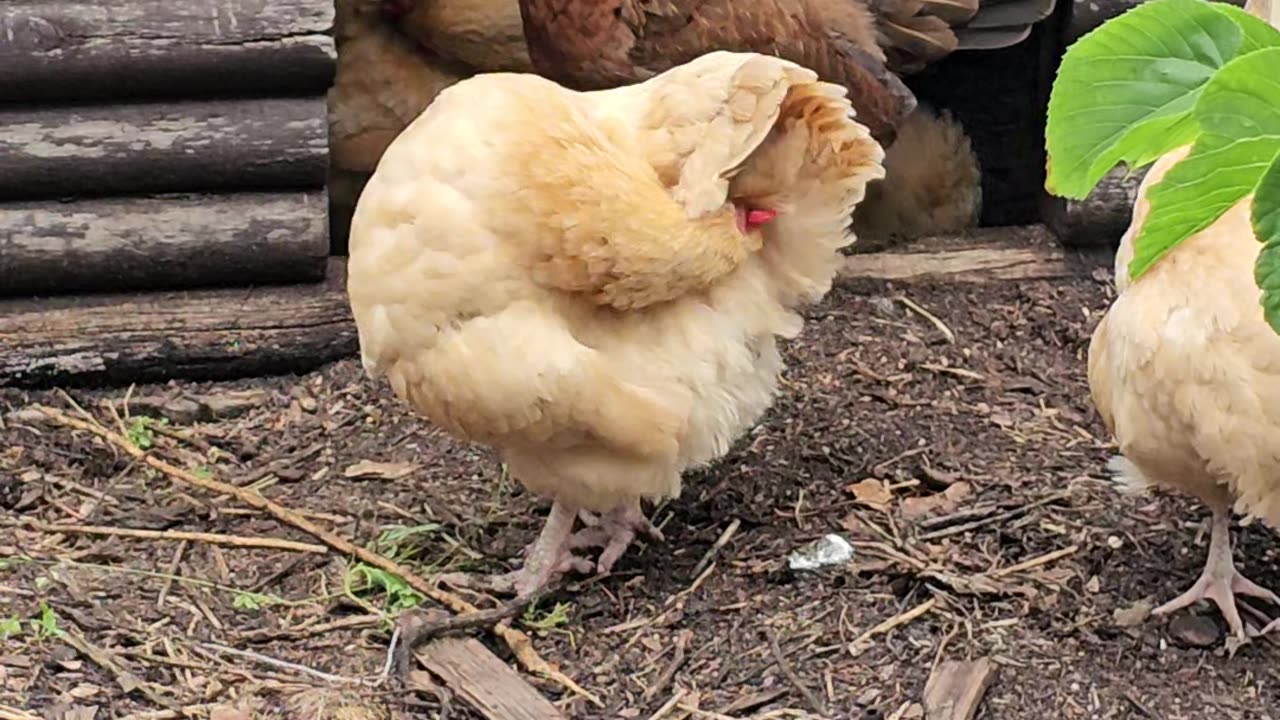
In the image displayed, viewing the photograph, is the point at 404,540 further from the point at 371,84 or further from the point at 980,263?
the point at 980,263

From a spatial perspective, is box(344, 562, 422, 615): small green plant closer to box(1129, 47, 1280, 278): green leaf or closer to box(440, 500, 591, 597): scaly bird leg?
box(440, 500, 591, 597): scaly bird leg

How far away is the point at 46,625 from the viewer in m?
2.84

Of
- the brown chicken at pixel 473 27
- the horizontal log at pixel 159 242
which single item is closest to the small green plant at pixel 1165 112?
the horizontal log at pixel 159 242

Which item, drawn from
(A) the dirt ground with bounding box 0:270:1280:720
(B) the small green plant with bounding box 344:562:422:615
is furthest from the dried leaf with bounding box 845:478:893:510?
(B) the small green plant with bounding box 344:562:422:615

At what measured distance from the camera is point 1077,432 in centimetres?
363

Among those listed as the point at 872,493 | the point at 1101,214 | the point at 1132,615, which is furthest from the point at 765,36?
the point at 1132,615

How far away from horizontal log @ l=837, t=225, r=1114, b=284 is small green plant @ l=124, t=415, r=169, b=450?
2060 mm

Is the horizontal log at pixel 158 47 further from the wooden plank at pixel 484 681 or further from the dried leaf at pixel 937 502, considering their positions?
the dried leaf at pixel 937 502

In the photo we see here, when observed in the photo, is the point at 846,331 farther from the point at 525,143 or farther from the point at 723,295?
the point at 525,143

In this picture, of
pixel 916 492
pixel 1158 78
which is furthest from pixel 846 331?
pixel 1158 78

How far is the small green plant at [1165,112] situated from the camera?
1161 mm

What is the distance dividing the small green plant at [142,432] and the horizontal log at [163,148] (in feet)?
2.14

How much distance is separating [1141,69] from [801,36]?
10.0ft

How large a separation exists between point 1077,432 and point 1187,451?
1.13m
